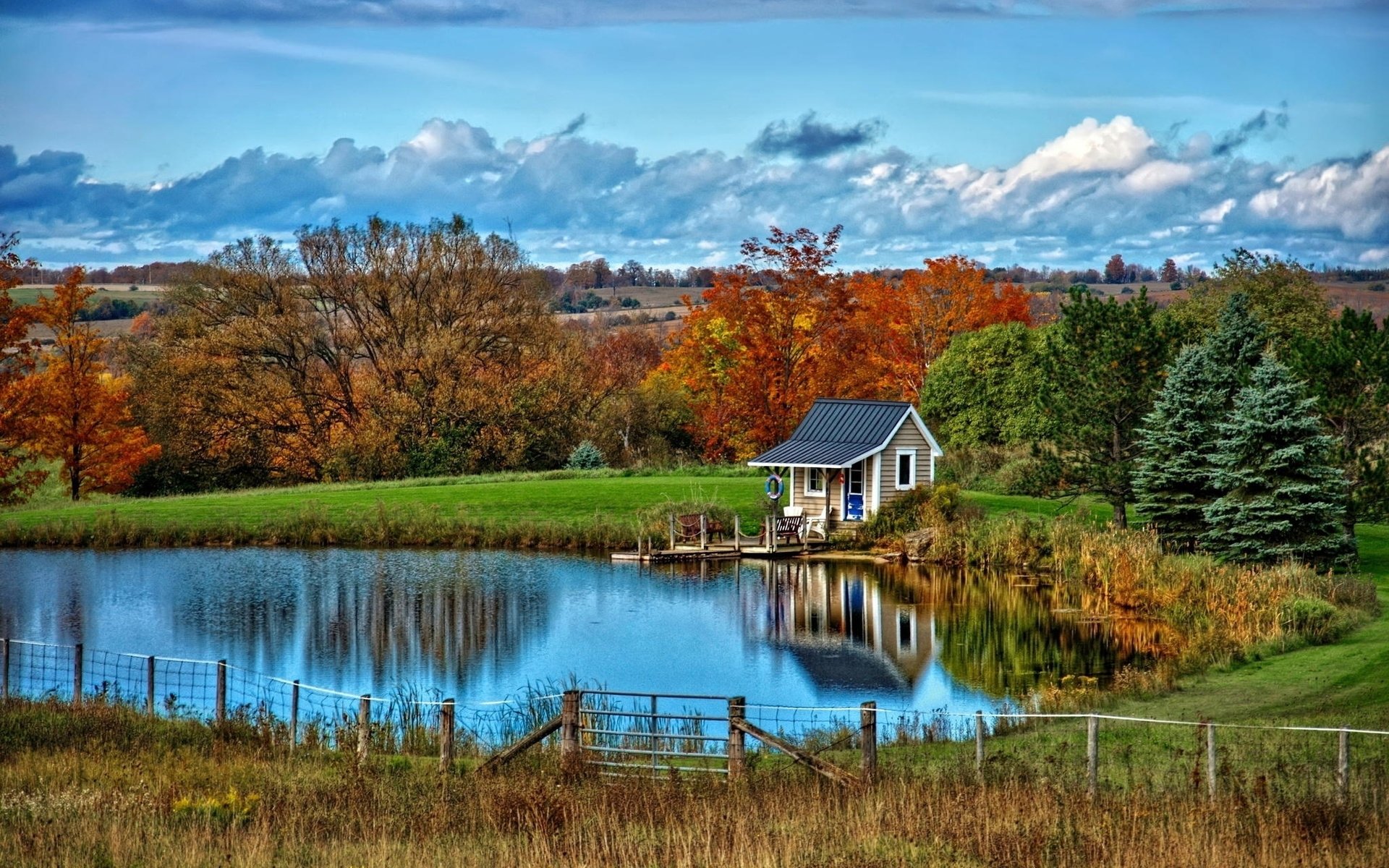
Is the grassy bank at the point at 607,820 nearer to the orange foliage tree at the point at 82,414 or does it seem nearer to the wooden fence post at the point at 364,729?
the wooden fence post at the point at 364,729

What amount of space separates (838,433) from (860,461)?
1.52m

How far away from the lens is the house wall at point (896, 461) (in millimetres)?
40156

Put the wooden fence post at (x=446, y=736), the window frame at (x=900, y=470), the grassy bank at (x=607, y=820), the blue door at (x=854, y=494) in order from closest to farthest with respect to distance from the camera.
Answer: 1. the grassy bank at (x=607, y=820)
2. the wooden fence post at (x=446, y=736)
3. the window frame at (x=900, y=470)
4. the blue door at (x=854, y=494)

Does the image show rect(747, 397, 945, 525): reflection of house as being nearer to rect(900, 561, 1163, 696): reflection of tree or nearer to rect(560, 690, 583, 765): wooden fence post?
rect(900, 561, 1163, 696): reflection of tree

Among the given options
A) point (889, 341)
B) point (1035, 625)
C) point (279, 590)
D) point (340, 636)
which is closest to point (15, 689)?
point (340, 636)

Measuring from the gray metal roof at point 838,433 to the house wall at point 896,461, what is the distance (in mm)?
451

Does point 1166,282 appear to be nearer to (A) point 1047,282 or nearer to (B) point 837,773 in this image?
(A) point 1047,282

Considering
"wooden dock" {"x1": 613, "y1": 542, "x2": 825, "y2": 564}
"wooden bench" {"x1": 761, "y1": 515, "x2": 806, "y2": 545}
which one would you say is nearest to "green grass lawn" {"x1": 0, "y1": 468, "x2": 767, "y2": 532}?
"wooden bench" {"x1": 761, "y1": 515, "x2": 806, "y2": 545}

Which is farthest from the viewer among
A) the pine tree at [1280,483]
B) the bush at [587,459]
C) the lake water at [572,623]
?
the bush at [587,459]

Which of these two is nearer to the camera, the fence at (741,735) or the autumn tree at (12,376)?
the fence at (741,735)

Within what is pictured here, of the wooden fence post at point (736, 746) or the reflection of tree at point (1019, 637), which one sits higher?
the wooden fence post at point (736, 746)

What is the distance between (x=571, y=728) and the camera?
45.8 ft

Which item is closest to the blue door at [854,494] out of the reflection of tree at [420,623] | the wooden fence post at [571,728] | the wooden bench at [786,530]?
the wooden bench at [786,530]

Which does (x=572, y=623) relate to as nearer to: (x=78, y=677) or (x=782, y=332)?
(x=78, y=677)
